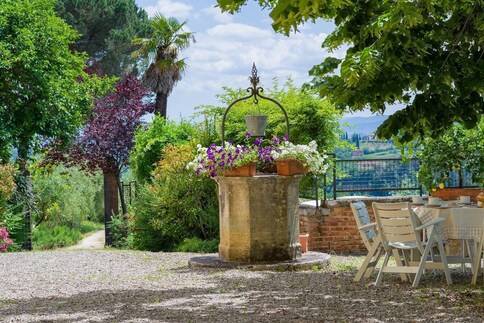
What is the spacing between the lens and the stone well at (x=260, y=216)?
38.3 feet

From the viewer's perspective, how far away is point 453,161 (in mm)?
15938

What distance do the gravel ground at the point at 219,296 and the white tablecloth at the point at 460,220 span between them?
56 centimetres

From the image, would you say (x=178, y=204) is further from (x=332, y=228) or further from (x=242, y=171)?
(x=242, y=171)

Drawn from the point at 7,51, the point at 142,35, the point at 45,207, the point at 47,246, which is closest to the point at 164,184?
the point at 7,51

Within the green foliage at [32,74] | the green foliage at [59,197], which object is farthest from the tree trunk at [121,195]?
the green foliage at [32,74]

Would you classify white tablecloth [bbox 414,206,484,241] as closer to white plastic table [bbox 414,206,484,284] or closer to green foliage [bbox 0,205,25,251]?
white plastic table [bbox 414,206,484,284]

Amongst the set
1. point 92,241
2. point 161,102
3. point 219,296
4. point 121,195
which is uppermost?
point 161,102

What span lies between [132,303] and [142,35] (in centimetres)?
2825

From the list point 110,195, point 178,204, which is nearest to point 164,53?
point 110,195

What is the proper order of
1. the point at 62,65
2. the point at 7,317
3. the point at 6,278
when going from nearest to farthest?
1. the point at 7,317
2. the point at 6,278
3. the point at 62,65

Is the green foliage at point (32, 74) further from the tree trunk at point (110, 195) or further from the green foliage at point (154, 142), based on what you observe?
the tree trunk at point (110, 195)

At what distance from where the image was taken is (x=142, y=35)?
35.9 m

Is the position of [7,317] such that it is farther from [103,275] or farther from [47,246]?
[47,246]

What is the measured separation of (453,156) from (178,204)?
209 inches
